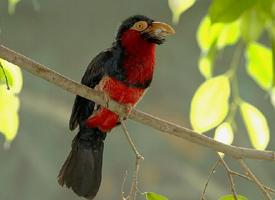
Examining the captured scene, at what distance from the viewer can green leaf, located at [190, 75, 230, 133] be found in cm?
138

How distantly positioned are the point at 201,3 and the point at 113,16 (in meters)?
0.61

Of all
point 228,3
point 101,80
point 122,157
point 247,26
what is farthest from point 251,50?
point 122,157

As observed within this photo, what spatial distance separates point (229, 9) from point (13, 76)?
501 millimetres

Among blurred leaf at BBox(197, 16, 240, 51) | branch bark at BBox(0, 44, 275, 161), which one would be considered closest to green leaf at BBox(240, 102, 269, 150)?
branch bark at BBox(0, 44, 275, 161)

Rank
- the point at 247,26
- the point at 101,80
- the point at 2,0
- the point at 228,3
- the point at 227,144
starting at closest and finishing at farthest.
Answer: the point at 228,3 → the point at 247,26 → the point at 227,144 → the point at 101,80 → the point at 2,0

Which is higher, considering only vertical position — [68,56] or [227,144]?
[227,144]

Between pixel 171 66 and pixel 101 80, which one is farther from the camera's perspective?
pixel 171 66

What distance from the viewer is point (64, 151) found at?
420 centimetres

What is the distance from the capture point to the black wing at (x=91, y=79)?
1988 mm

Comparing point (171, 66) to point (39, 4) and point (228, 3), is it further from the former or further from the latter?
point (228, 3)

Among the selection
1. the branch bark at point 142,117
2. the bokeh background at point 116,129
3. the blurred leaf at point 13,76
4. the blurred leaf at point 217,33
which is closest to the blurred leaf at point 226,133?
Answer: the branch bark at point 142,117

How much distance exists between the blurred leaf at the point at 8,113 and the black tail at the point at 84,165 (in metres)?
0.57

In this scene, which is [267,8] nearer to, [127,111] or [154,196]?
[154,196]

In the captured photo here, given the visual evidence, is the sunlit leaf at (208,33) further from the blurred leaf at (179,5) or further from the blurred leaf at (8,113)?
the blurred leaf at (8,113)
